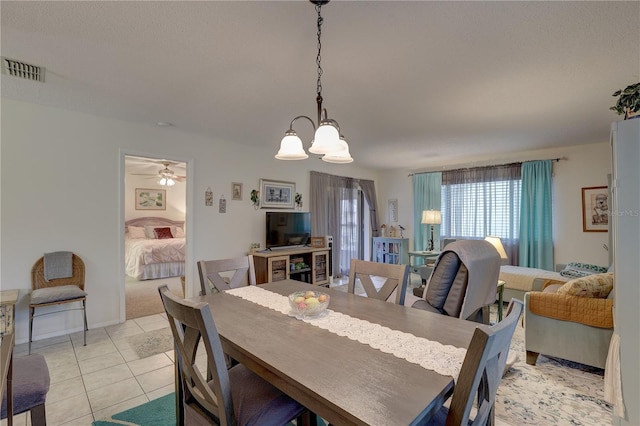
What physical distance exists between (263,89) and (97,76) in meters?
1.31

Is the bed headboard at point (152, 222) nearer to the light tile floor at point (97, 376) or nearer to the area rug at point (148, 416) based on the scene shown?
the light tile floor at point (97, 376)

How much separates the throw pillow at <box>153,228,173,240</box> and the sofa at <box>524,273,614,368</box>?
6975 mm

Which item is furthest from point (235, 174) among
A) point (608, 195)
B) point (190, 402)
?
point (608, 195)

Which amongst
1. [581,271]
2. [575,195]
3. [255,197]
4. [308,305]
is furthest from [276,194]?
[575,195]

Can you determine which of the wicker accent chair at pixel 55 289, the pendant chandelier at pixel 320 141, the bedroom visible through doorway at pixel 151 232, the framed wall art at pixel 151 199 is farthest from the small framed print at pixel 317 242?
the framed wall art at pixel 151 199

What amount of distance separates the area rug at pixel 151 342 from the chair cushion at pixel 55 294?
0.69 m

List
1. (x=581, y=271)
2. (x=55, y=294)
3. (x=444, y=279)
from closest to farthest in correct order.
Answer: (x=444, y=279) → (x=55, y=294) → (x=581, y=271)

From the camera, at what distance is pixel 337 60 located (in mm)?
2117

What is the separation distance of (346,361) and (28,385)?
57.4 inches

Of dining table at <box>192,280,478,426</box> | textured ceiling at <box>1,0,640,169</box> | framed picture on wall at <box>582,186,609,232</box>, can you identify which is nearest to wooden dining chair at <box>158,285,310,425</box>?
dining table at <box>192,280,478,426</box>

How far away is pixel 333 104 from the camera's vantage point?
2947 millimetres

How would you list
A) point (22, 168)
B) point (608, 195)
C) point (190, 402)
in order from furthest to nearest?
point (608, 195) < point (22, 168) < point (190, 402)

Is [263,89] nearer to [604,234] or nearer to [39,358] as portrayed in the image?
[39,358]

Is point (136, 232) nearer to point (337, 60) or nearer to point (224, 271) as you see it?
point (224, 271)
